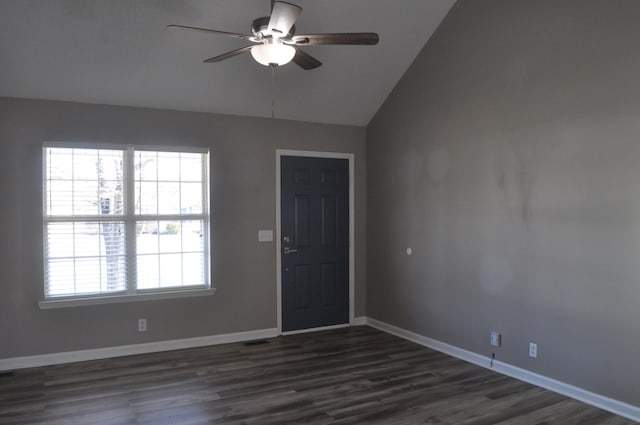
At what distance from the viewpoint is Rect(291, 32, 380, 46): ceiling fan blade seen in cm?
271

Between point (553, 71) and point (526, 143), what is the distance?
23.0 inches

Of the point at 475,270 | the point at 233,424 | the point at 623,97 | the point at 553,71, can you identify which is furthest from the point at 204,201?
the point at 623,97

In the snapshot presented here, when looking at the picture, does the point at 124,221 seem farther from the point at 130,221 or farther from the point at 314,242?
the point at 314,242

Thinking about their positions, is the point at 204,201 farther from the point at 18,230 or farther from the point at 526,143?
the point at 526,143

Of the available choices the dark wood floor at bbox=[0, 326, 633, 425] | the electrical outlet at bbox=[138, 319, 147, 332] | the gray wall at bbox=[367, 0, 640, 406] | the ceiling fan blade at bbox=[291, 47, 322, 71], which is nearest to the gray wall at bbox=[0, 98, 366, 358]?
the electrical outlet at bbox=[138, 319, 147, 332]

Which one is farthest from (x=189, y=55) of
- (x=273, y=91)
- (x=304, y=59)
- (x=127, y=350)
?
(x=127, y=350)

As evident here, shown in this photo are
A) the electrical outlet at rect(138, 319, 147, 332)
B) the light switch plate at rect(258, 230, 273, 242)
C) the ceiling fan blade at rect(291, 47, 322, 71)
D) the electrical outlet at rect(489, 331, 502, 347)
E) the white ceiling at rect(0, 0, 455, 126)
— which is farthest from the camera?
the light switch plate at rect(258, 230, 273, 242)

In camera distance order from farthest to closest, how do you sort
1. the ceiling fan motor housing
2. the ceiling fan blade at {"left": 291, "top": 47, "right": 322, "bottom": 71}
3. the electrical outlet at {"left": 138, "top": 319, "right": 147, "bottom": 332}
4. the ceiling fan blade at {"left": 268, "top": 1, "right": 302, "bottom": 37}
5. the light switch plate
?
1. the light switch plate
2. the electrical outlet at {"left": 138, "top": 319, "right": 147, "bottom": 332}
3. the ceiling fan blade at {"left": 291, "top": 47, "right": 322, "bottom": 71}
4. the ceiling fan motor housing
5. the ceiling fan blade at {"left": 268, "top": 1, "right": 302, "bottom": 37}

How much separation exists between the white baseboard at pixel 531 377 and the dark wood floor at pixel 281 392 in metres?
0.08

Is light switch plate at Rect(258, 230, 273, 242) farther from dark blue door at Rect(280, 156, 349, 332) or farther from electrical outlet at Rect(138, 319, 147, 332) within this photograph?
electrical outlet at Rect(138, 319, 147, 332)

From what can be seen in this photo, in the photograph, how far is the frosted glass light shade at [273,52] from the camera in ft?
8.95

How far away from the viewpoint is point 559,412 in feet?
10.4

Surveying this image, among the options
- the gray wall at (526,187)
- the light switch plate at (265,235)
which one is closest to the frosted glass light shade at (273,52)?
the gray wall at (526,187)

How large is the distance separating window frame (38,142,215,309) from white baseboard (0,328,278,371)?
473 millimetres
